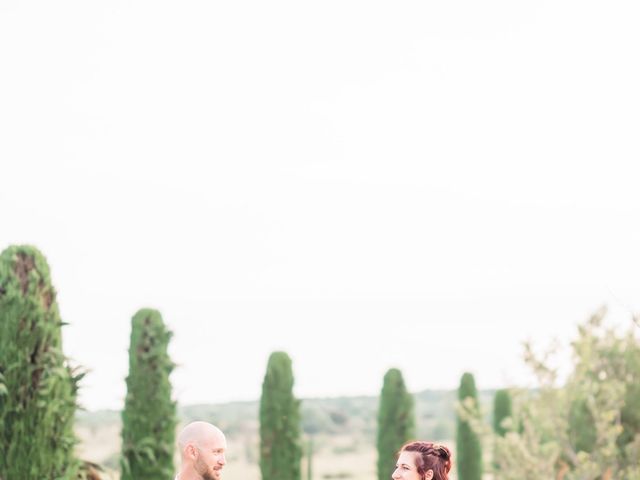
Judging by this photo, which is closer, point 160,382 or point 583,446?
point 583,446

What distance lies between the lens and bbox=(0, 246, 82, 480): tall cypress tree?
52.2 feet

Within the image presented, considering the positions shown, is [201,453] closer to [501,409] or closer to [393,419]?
[393,419]

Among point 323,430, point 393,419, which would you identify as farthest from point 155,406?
point 323,430

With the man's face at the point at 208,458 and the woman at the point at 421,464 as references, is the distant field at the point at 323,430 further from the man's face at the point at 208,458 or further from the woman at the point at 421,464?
the man's face at the point at 208,458

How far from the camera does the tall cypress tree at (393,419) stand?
2875cm

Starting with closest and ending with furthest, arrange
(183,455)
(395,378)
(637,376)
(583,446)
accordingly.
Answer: (183,455) < (637,376) < (583,446) < (395,378)

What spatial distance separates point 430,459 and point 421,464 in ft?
0.25

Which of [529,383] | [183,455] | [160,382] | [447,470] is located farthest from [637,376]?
[160,382]

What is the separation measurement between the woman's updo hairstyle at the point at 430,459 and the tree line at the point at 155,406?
385 centimetres

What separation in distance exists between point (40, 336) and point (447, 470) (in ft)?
30.7

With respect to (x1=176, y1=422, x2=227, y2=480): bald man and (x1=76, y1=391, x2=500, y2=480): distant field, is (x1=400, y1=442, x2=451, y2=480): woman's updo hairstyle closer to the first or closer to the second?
(x1=176, y1=422, x2=227, y2=480): bald man

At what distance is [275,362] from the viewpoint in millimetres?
25719

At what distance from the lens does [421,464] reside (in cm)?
798

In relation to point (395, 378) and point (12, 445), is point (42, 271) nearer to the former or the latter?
point (12, 445)
